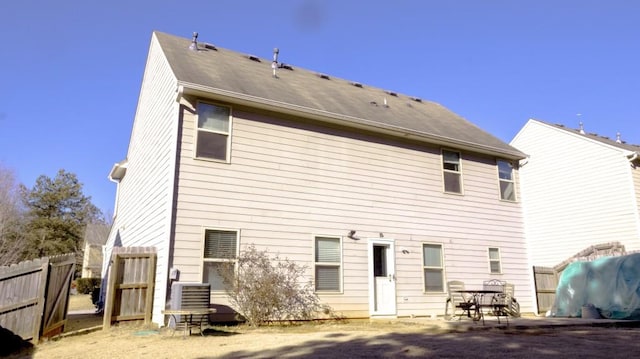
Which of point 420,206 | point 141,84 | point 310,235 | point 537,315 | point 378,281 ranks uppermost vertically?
point 141,84

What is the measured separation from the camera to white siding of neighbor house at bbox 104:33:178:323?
29.1ft

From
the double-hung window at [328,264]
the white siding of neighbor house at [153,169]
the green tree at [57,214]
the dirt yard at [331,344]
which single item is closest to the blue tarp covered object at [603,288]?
the dirt yard at [331,344]

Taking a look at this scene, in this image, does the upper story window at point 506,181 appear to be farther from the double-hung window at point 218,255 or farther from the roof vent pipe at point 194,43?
the roof vent pipe at point 194,43

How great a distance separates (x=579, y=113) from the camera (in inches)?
898

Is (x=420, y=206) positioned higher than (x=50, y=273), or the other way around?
(x=420, y=206)

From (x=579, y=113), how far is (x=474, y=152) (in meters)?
13.0

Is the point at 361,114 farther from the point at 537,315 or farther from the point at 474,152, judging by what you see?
the point at 537,315

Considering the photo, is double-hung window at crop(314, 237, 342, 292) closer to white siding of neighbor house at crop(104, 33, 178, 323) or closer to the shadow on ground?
the shadow on ground

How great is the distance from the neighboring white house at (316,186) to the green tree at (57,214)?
1102 inches

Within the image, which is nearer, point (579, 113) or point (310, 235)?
point (310, 235)

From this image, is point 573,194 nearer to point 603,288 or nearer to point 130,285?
point 603,288

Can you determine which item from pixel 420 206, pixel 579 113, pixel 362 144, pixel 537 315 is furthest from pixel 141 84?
pixel 579 113

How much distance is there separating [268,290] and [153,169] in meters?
4.29

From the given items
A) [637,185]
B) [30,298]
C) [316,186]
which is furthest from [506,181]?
[30,298]
